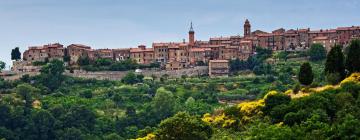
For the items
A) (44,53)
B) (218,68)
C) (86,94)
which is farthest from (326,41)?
(44,53)

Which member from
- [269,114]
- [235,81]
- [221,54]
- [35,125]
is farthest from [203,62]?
[269,114]

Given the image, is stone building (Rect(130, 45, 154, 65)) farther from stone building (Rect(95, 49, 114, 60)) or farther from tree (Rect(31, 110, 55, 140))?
tree (Rect(31, 110, 55, 140))

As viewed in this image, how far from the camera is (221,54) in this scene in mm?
91062

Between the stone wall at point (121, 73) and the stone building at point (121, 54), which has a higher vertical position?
the stone building at point (121, 54)

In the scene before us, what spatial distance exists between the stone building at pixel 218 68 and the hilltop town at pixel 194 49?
0.79 metres

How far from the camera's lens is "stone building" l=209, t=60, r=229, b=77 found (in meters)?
86.6

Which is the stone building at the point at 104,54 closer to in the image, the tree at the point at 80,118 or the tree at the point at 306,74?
the tree at the point at 80,118

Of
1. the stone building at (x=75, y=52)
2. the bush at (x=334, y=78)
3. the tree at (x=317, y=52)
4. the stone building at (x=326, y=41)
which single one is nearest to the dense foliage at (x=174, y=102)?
the bush at (x=334, y=78)

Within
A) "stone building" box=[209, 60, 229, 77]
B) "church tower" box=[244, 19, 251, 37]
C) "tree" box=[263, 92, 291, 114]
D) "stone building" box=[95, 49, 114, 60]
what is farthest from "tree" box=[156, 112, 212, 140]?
"church tower" box=[244, 19, 251, 37]

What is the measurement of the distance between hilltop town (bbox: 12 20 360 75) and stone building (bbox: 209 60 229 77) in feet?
2.58

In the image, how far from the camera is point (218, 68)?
8700 centimetres

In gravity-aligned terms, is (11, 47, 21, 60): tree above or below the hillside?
above

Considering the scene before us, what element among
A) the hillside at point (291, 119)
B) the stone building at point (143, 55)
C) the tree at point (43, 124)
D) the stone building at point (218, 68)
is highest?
the stone building at point (143, 55)

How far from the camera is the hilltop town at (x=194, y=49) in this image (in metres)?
90.0
